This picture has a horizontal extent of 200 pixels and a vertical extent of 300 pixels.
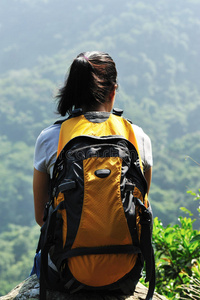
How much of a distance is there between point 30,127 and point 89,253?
2406cm

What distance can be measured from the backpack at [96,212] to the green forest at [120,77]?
1332 centimetres

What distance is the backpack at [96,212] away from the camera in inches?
38.5

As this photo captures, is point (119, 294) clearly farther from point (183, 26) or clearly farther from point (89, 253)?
point (183, 26)

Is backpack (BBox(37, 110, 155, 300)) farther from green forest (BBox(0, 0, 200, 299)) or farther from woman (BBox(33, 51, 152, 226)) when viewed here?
green forest (BBox(0, 0, 200, 299))

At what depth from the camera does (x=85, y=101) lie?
1.17 meters

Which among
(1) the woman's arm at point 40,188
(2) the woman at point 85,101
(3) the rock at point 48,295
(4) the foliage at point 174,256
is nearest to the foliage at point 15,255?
(4) the foliage at point 174,256

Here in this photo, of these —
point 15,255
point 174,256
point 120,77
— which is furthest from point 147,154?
point 120,77

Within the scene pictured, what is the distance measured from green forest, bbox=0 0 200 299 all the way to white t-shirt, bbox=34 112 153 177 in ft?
43.5

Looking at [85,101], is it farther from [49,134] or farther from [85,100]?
[49,134]

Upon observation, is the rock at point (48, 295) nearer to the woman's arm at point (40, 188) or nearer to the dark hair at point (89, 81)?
the woman's arm at point (40, 188)

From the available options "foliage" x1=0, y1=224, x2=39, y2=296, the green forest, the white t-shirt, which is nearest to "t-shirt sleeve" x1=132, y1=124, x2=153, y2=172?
the white t-shirt

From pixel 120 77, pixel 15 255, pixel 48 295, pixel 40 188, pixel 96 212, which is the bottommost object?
pixel 48 295

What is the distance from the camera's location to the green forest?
19.0 metres

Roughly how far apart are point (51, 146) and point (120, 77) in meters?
22.3
